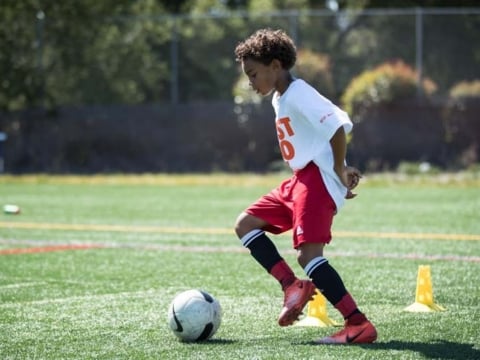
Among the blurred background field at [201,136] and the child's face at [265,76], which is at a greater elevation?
the child's face at [265,76]

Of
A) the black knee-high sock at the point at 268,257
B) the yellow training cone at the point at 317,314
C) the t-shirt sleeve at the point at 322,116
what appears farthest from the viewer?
the yellow training cone at the point at 317,314

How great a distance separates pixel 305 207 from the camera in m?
5.54

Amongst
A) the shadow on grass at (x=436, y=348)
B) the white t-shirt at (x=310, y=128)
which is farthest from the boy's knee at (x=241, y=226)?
the shadow on grass at (x=436, y=348)

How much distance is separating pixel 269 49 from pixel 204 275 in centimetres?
312

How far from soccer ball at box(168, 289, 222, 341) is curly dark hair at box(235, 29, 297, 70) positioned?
142 centimetres

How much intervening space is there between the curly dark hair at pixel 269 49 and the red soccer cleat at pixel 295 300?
49.9 inches

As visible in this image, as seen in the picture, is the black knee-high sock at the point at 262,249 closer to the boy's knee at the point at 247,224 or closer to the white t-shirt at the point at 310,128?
the boy's knee at the point at 247,224

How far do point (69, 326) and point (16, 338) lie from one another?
1.45 feet

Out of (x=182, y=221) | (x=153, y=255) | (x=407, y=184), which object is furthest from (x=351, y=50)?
(x=153, y=255)

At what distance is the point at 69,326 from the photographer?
6.11 m

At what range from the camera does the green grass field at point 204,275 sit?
18.0ft

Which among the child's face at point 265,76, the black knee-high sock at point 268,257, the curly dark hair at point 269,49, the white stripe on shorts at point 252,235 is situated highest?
the curly dark hair at point 269,49

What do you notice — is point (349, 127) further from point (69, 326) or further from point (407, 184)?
point (407, 184)

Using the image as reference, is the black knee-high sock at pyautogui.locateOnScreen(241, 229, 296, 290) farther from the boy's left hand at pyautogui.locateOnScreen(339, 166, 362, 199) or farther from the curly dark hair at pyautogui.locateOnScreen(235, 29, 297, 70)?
the curly dark hair at pyautogui.locateOnScreen(235, 29, 297, 70)
